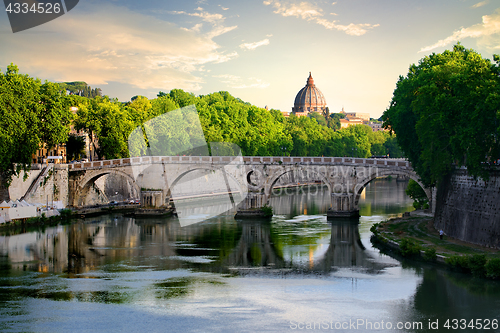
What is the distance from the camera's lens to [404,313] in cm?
2614

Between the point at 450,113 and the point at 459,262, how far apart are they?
12.0m

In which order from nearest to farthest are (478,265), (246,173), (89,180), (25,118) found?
(478,265)
(25,118)
(246,173)
(89,180)

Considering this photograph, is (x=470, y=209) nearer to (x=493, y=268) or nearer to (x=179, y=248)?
(x=493, y=268)

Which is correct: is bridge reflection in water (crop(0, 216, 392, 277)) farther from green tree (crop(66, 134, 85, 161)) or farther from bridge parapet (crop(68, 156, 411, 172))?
green tree (crop(66, 134, 85, 161))

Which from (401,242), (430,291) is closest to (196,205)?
(401,242)

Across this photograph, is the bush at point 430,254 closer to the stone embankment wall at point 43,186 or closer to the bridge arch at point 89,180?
the bridge arch at point 89,180

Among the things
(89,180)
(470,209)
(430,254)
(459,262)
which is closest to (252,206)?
(89,180)

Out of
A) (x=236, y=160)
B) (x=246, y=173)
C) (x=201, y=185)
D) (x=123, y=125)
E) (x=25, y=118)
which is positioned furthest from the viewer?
(x=201, y=185)

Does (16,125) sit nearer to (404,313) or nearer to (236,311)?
(236,311)

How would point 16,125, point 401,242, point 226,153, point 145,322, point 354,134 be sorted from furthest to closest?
point 354,134, point 226,153, point 16,125, point 401,242, point 145,322

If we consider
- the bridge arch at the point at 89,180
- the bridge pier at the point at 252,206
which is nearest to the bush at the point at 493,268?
the bridge pier at the point at 252,206

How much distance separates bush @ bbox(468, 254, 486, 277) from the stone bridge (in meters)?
24.8

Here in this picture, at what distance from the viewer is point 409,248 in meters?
36.4

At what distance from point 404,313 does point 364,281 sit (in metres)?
6.03
